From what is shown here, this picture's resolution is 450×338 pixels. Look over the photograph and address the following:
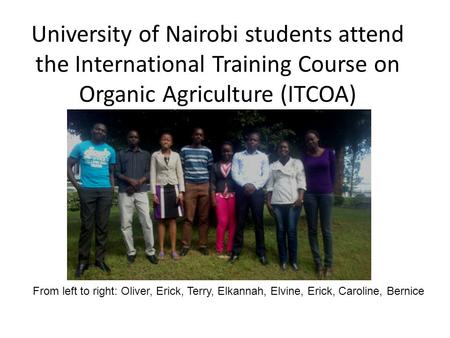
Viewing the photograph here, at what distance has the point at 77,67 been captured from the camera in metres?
5.39

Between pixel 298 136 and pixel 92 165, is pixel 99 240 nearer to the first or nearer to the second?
pixel 92 165

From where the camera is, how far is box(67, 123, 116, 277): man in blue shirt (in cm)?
539

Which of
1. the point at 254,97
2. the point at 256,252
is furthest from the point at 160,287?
the point at 254,97

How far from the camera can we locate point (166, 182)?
5.65 metres

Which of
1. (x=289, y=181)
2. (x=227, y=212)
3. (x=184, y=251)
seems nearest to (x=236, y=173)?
(x=227, y=212)

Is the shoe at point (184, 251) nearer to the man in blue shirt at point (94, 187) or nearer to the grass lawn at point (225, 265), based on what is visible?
the grass lawn at point (225, 265)

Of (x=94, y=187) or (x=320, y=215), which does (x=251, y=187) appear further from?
(x=94, y=187)

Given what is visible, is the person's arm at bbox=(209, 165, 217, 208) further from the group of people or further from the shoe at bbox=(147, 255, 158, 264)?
the shoe at bbox=(147, 255, 158, 264)

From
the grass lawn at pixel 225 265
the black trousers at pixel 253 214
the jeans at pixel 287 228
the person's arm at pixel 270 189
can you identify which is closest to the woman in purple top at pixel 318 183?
→ the jeans at pixel 287 228

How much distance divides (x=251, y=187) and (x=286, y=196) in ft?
1.95

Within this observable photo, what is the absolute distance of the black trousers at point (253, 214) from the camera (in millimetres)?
5645

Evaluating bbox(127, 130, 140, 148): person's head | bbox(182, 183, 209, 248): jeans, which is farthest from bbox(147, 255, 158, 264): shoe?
bbox(127, 130, 140, 148): person's head

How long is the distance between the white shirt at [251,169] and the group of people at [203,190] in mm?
17

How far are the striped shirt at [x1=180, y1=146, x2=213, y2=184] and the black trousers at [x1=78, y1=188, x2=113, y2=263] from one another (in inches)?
51.5
